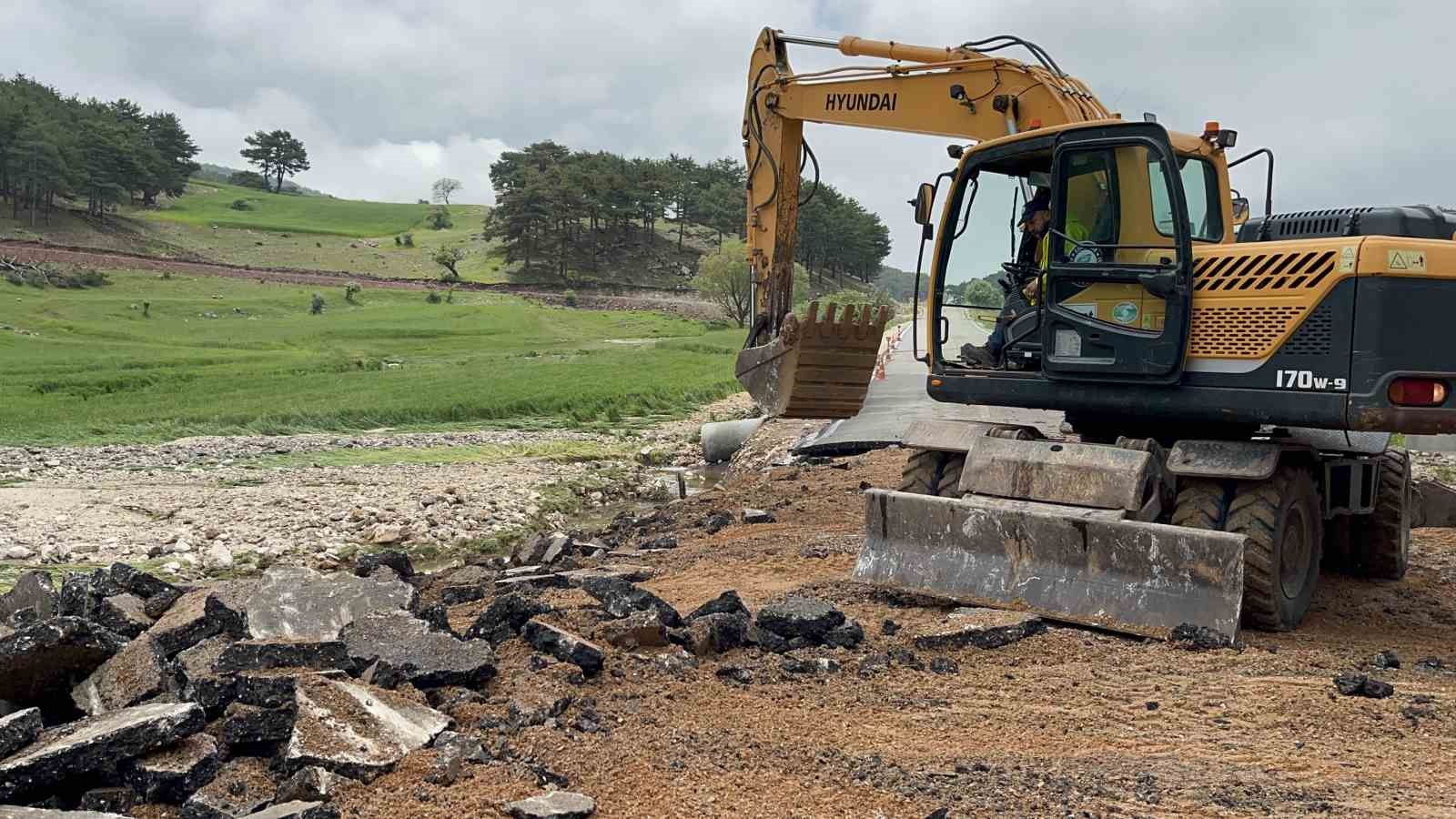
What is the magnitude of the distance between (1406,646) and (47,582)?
9127mm

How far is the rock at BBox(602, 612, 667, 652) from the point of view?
6.87m

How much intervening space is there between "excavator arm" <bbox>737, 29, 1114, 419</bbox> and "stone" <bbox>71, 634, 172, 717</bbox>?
732cm

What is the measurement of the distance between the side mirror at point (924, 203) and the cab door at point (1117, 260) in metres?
1.17

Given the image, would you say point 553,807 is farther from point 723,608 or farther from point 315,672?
point 723,608

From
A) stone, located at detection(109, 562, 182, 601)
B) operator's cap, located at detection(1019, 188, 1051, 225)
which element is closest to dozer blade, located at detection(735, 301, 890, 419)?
operator's cap, located at detection(1019, 188, 1051, 225)

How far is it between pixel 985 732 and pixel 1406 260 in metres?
3.88

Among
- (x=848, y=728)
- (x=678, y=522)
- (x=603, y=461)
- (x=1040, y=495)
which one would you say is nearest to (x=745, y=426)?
(x=603, y=461)

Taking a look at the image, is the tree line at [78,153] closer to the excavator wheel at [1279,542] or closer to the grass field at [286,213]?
the grass field at [286,213]

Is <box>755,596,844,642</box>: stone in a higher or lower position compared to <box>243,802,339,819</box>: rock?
higher

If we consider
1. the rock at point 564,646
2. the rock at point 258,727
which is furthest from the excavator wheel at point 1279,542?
the rock at point 258,727

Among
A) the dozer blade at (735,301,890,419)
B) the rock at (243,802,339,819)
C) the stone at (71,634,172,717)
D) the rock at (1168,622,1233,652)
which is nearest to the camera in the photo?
the rock at (243,802,339,819)

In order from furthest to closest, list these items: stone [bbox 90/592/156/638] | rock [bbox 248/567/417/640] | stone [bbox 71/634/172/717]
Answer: stone [bbox 90/592/156/638] < rock [bbox 248/567/417/640] < stone [bbox 71/634/172/717]

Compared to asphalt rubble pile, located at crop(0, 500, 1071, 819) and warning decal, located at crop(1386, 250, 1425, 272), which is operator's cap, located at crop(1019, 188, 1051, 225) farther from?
asphalt rubble pile, located at crop(0, 500, 1071, 819)

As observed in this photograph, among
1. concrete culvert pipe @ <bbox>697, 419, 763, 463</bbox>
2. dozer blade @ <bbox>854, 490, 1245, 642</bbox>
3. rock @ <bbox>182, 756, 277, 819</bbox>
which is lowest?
concrete culvert pipe @ <bbox>697, 419, 763, 463</bbox>
